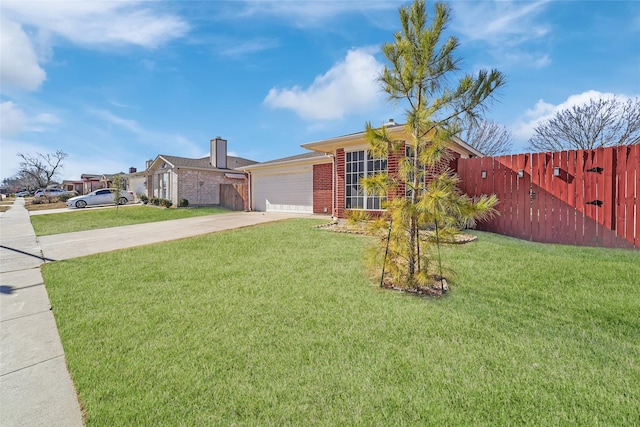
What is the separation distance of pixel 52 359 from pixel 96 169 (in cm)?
7551

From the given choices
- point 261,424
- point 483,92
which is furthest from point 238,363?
point 483,92

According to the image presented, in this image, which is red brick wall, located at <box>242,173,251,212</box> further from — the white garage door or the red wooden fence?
the red wooden fence

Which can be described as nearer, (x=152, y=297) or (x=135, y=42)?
(x=152, y=297)

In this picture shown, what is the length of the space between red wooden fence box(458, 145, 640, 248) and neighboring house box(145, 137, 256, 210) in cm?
1484

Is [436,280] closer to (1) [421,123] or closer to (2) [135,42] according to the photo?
(1) [421,123]

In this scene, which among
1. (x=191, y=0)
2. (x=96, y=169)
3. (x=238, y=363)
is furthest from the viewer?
(x=96, y=169)

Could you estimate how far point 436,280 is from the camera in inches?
185

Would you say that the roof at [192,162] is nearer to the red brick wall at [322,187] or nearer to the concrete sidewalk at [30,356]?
the red brick wall at [322,187]

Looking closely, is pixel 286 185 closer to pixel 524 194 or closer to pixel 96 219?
pixel 96 219

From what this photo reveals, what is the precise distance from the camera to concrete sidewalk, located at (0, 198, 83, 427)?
2.15 meters

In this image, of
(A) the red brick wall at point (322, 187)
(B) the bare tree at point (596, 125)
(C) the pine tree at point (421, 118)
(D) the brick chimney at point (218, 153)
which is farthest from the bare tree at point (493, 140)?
(C) the pine tree at point (421, 118)

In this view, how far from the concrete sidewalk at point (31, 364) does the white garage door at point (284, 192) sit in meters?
11.1

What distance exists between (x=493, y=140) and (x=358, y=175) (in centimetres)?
2254

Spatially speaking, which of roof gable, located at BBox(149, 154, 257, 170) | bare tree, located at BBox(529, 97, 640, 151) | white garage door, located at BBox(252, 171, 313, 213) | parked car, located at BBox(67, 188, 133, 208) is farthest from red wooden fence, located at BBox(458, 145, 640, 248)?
parked car, located at BBox(67, 188, 133, 208)
